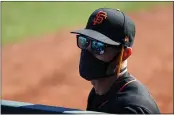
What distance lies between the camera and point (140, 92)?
7.95 ft

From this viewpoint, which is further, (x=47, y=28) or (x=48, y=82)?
(x=47, y=28)

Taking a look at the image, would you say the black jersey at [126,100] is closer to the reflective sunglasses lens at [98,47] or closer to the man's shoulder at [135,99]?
the man's shoulder at [135,99]

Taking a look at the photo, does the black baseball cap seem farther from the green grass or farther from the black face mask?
the green grass

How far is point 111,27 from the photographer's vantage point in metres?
2.49

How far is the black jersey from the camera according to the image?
2.27 metres

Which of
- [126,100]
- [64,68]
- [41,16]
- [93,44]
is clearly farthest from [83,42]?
[41,16]

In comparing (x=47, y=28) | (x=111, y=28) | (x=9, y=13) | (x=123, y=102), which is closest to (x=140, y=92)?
(x=123, y=102)

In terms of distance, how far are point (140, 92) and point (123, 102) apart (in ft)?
0.53

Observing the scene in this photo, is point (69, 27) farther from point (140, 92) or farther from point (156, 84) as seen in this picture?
point (140, 92)

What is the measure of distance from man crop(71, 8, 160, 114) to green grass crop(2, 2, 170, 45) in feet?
28.5

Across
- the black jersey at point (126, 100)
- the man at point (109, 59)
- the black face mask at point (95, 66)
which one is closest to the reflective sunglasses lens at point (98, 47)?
the man at point (109, 59)

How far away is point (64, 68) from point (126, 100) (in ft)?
25.4

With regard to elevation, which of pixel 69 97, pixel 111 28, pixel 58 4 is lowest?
pixel 69 97

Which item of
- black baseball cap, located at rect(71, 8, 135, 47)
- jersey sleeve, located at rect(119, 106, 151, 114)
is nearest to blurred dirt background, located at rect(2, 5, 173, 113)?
black baseball cap, located at rect(71, 8, 135, 47)
